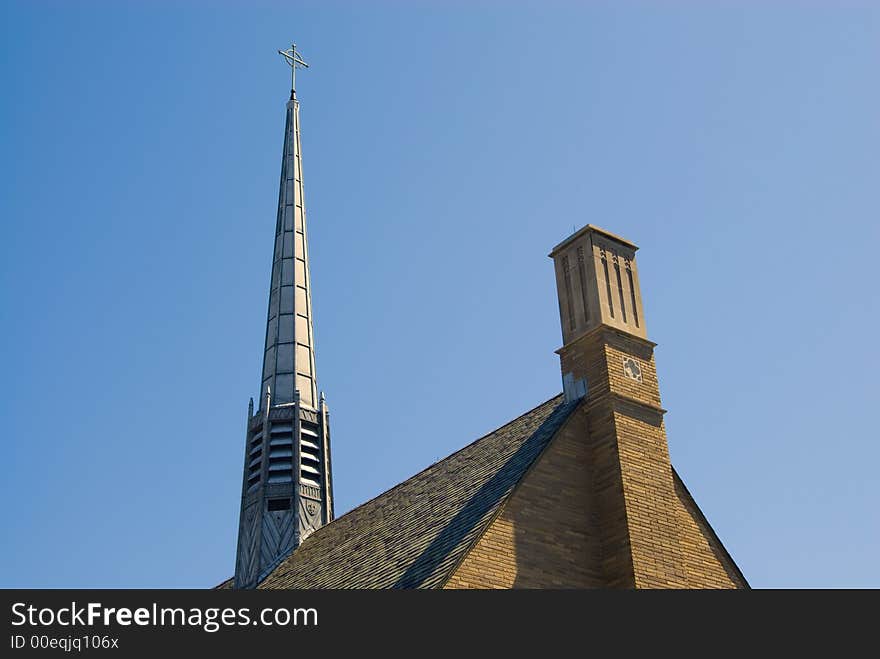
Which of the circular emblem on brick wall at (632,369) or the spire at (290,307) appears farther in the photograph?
the spire at (290,307)

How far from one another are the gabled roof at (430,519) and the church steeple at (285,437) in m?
3.13

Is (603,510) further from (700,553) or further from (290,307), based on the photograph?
(290,307)

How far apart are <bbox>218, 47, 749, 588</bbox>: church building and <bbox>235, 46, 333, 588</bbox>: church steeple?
463 cm

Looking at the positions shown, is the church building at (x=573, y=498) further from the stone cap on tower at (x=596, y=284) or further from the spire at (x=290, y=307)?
the spire at (x=290, y=307)

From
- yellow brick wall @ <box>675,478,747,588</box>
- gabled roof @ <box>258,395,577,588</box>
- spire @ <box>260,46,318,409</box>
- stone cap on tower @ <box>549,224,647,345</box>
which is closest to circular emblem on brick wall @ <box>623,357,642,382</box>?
stone cap on tower @ <box>549,224,647,345</box>

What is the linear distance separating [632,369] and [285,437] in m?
15.9

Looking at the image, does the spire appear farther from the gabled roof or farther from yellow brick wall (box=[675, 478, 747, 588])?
yellow brick wall (box=[675, 478, 747, 588])

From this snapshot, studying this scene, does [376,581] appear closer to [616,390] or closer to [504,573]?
[504,573]

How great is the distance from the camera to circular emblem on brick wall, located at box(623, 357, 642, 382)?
67.8 feet

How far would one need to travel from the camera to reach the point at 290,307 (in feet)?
121

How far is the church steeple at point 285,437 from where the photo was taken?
32250 millimetres

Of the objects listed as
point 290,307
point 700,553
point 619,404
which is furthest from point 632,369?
point 290,307

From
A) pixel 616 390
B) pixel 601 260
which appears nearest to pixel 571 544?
pixel 616 390

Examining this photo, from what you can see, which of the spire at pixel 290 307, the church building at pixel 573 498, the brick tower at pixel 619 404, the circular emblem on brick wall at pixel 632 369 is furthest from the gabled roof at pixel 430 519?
Result: the spire at pixel 290 307
